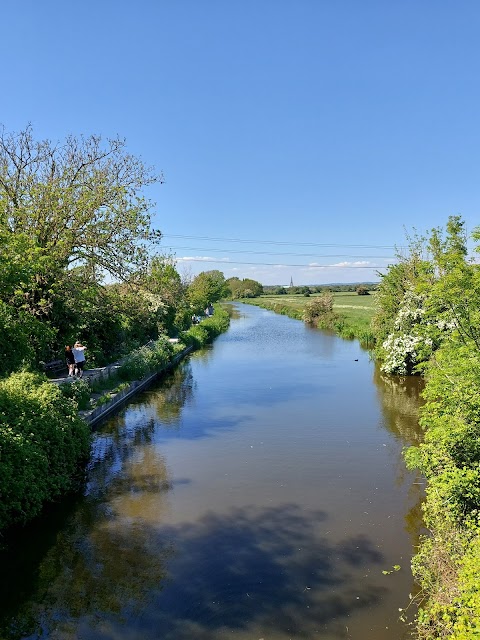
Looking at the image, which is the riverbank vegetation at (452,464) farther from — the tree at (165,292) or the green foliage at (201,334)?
the green foliage at (201,334)

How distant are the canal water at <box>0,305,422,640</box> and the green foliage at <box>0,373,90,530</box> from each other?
24.4 inches

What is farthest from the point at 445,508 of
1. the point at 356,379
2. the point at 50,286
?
the point at 356,379

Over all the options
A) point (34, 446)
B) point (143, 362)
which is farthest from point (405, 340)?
point (34, 446)

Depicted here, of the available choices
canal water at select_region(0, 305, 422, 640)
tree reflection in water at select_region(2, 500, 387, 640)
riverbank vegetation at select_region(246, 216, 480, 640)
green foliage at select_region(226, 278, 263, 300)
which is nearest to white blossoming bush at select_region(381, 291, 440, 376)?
canal water at select_region(0, 305, 422, 640)

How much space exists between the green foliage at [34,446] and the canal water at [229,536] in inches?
24.4

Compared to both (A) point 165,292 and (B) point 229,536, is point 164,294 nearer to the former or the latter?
(A) point 165,292

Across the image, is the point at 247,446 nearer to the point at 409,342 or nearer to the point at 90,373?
the point at 90,373

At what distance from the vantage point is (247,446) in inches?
563

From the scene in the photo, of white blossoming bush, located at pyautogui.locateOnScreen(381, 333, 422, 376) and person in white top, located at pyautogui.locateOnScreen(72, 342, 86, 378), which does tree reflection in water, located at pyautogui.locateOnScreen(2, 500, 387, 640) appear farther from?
white blossoming bush, located at pyautogui.locateOnScreen(381, 333, 422, 376)

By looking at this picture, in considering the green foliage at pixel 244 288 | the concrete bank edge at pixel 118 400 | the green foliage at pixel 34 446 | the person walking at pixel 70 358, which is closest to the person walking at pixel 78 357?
the person walking at pixel 70 358

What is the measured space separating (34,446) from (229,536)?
436 cm

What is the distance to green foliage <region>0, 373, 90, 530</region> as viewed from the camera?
8.51m

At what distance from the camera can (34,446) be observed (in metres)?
9.36

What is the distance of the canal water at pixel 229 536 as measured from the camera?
6805 mm
